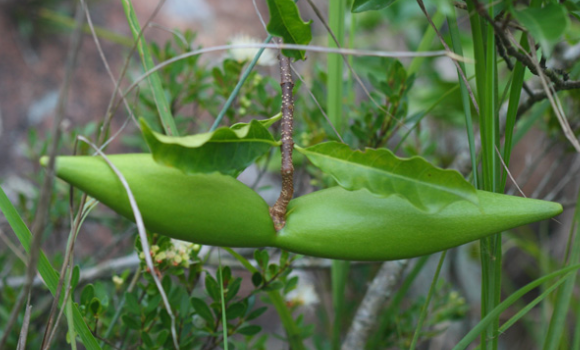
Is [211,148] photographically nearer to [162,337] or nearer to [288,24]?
[288,24]

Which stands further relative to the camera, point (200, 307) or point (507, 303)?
point (200, 307)

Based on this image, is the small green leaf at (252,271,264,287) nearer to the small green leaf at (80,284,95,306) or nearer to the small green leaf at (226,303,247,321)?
the small green leaf at (226,303,247,321)

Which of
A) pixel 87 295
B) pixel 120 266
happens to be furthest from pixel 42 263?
pixel 120 266

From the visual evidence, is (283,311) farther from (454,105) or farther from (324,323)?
(454,105)

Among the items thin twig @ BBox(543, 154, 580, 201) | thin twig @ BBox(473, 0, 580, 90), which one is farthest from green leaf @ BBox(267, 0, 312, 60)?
thin twig @ BBox(543, 154, 580, 201)

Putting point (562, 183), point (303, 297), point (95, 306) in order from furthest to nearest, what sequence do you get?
point (562, 183)
point (303, 297)
point (95, 306)

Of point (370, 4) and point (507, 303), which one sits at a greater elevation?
point (370, 4)

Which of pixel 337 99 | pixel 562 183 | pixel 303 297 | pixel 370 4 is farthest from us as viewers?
pixel 562 183
